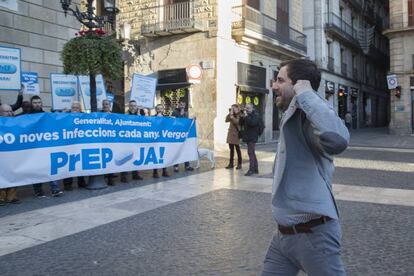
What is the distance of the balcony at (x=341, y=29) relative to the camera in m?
32.1

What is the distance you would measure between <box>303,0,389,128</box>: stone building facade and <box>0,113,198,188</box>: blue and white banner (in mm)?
20225

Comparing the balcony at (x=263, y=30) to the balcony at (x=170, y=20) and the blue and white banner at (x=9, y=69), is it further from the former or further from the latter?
the blue and white banner at (x=9, y=69)

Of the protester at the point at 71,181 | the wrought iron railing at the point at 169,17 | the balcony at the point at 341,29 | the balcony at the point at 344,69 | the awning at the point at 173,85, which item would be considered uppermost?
the balcony at the point at 341,29

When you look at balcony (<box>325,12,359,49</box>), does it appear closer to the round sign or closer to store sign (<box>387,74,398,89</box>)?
store sign (<box>387,74,398,89</box>)

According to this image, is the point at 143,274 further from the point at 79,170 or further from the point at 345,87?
the point at 345,87

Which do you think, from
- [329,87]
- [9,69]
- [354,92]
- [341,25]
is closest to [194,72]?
[9,69]

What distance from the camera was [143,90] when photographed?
12.7 metres

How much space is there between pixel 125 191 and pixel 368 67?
133 ft

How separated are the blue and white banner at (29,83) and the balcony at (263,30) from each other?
1151cm

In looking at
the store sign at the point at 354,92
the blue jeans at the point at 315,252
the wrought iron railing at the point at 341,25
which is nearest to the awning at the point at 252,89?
the wrought iron railing at the point at 341,25

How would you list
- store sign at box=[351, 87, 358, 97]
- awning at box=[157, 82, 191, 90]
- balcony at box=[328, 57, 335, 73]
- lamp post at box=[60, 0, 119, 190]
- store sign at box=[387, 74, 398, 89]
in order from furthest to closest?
store sign at box=[351, 87, 358, 97], balcony at box=[328, 57, 335, 73], store sign at box=[387, 74, 398, 89], awning at box=[157, 82, 191, 90], lamp post at box=[60, 0, 119, 190]

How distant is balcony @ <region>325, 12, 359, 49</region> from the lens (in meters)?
32.1

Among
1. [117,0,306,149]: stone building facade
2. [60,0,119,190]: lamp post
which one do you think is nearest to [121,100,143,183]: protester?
[60,0,119,190]: lamp post

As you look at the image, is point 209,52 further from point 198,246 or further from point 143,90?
point 198,246
